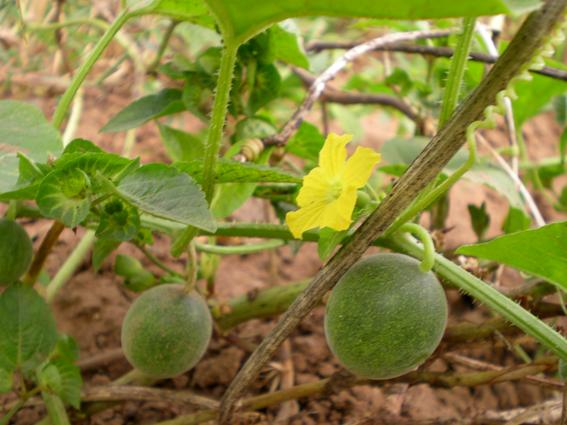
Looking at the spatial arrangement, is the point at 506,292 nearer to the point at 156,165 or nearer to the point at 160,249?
the point at 156,165

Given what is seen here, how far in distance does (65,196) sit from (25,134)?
15 centimetres

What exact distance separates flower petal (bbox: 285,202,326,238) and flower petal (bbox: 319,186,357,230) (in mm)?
22

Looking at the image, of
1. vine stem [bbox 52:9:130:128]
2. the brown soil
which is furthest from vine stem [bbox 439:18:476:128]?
vine stem [bbox 52:9:130:128]

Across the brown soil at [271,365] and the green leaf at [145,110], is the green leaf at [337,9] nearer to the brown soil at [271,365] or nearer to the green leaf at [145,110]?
the green leaf at [145,110]

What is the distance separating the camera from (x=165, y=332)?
0.89 metres

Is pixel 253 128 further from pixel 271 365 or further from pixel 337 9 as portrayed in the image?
pixel 337 9

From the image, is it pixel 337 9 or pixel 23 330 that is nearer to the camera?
pixel 337 9

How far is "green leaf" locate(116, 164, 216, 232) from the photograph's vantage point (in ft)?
2.13

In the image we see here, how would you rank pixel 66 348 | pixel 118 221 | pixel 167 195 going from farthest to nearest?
pixel 66 348 → pixel 118 221 → pixel 167 195

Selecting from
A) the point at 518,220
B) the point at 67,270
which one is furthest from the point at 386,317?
the point at 67,270

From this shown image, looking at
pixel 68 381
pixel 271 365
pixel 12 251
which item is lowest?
pixel 271 365

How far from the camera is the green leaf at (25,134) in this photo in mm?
843

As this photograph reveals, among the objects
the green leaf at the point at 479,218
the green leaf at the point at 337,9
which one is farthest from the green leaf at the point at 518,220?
the green leaf at the point at 337,9

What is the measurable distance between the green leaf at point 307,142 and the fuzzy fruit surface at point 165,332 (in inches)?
13.9
